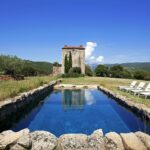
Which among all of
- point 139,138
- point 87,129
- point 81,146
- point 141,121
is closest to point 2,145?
point 81,146

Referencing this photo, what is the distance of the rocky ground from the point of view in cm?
514

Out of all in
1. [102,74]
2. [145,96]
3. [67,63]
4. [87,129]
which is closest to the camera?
[87,129]

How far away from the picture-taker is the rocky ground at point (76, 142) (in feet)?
16.9

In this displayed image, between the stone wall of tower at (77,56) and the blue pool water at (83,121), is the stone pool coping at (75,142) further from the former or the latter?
the stone wall of tower at (77,56)

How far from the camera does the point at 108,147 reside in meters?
5.16

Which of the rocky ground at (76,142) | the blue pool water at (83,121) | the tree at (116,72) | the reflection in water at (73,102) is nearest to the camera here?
the rocky ground at (76,142)

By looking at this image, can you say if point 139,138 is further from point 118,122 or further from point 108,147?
point 118,122

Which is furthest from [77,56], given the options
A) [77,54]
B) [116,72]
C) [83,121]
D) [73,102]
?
[83,121]

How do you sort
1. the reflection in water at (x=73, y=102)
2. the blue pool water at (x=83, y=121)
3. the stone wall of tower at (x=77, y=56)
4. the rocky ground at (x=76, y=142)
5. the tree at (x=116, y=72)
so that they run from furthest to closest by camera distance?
the tree at (x=116, y=72) → the stone wall of tower at (x=77, y=56) → the reflection in water at (x=73, y=102) → the blue pool water at (x=83, y=121) → the rocky ground at (x=76, y=142)

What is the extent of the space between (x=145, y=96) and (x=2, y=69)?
33019 mm

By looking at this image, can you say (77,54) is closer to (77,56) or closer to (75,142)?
(77,56)

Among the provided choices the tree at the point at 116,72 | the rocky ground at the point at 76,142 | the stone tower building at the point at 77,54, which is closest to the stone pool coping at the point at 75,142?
the rocky ground at the point at 76,142

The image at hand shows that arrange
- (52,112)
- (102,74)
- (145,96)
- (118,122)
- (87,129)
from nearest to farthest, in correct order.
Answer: (87,129) < (118,122) < (52,112) < (145,96) < (102,74)

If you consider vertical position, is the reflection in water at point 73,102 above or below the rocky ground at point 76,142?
below
